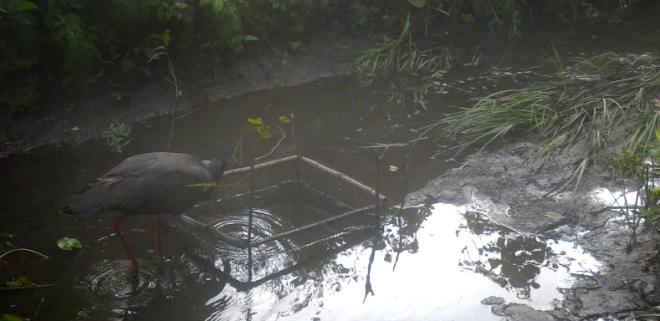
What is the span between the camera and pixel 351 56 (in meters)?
7.70

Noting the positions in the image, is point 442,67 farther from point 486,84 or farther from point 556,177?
point 556,177

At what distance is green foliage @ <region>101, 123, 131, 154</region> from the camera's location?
5.91 m

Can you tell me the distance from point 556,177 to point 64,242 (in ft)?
11.0

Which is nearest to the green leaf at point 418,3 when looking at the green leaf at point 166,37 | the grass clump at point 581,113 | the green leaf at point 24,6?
the grass clump at point 581,113

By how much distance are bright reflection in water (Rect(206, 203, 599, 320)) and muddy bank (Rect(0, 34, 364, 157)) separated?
253 centimetres

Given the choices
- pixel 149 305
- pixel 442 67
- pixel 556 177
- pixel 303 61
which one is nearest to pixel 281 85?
pixel 303 61

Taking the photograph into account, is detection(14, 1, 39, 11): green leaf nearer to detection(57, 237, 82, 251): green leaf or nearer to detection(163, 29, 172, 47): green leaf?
detection(163, 29, 172, 47): green leaf

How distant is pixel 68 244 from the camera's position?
4508 mm

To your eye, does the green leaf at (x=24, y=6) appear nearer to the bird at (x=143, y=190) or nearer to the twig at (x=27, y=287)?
the bird at (x=143, y=190)

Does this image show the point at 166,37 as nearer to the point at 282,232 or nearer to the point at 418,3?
the point at 282,232

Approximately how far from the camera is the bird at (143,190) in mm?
4297

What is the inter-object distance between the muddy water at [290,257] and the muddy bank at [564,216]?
0.36 feet

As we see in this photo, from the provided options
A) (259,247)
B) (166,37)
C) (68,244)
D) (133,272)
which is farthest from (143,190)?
(166,37)

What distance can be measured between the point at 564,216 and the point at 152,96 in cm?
361
